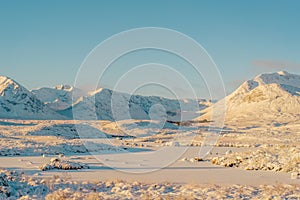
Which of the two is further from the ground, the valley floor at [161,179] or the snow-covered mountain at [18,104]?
the snow-covered mountain at [18,104]

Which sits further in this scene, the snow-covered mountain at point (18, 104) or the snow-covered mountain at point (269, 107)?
the snow-covered mountain at point (18, 104)

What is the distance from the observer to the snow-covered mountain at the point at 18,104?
503 feet

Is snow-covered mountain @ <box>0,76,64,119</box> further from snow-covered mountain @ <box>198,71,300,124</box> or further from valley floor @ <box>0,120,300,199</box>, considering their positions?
valley floor @ <box>0,120,300,199</box>

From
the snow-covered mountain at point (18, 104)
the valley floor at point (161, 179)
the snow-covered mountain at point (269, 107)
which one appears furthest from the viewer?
the snow-covered mountain at point (18, 104)

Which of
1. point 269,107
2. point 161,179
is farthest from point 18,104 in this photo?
point 161,179

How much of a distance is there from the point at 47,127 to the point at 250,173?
50.0m

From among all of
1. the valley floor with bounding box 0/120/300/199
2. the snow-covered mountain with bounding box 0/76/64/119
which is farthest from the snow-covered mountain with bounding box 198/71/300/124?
the valley floor with bounding box 0/120/300/199

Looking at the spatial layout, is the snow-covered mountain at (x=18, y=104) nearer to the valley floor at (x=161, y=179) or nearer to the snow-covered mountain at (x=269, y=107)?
the snow-covered mountain at (x=269, y=107)

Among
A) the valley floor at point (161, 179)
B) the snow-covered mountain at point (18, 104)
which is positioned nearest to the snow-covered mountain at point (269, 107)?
the snow-covered mountain at point (18, 104)

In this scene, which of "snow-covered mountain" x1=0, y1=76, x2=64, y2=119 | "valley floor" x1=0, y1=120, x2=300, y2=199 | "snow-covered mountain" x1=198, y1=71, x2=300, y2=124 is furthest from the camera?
"snow-covered mountain" x1=0, y1=76, x2=64, y2=119

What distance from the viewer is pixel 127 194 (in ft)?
53.5

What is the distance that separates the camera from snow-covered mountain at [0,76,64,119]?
153375 millimetres

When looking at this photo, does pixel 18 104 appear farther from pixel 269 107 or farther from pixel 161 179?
pixel 161 179

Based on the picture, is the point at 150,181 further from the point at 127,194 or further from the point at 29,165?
the point at 29,165
